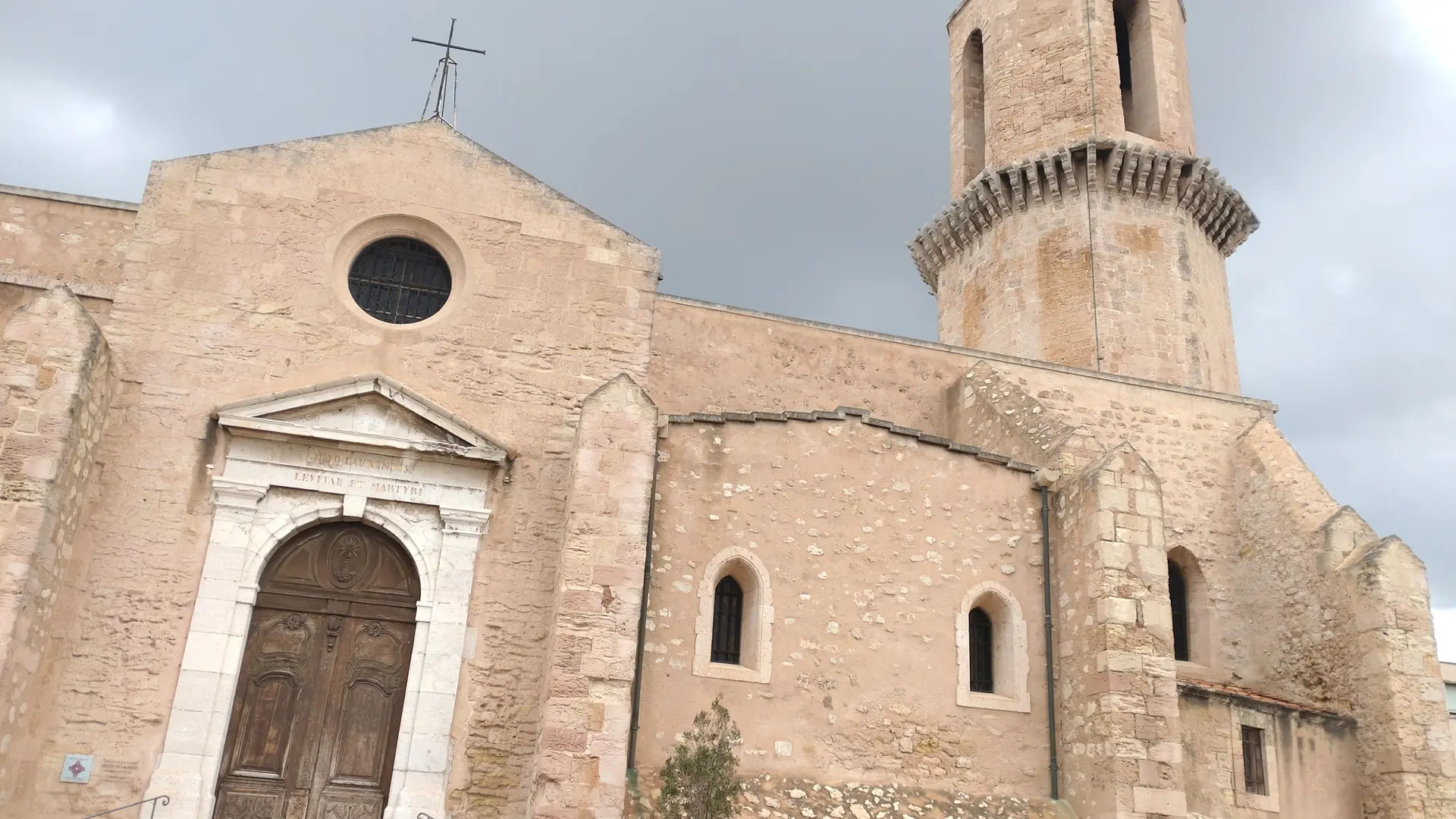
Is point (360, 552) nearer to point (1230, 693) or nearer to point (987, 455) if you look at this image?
point (987, 455)

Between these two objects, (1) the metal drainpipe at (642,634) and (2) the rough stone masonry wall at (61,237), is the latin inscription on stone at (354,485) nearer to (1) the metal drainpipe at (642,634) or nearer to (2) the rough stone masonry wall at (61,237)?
(1) the metal drainpipe at (642,634)

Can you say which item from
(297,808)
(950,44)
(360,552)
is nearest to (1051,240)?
(950,44)

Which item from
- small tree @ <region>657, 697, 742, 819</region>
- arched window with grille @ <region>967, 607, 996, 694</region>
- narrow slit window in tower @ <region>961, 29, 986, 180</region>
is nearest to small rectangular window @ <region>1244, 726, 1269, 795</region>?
arched window with grille @ <region>967, 607, 996, 694</region>

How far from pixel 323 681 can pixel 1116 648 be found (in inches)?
295

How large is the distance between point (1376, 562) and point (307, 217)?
12603 millimetres

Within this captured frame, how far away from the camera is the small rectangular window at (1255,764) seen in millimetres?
12109

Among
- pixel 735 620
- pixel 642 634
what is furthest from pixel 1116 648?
pixel 642 634

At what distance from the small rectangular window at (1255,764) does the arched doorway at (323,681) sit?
9.14 metres

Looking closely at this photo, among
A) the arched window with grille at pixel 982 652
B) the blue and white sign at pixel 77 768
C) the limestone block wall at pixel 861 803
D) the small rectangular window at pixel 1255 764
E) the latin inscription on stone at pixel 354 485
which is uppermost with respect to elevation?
the latin inscription on stone at pixel 354 485

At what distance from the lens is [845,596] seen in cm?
1112

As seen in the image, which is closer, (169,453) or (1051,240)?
(169,453)

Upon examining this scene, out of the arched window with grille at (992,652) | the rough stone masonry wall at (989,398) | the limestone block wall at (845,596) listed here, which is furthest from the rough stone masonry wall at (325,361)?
the arched window with grille at (992,652)

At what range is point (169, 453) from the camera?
1002 cm

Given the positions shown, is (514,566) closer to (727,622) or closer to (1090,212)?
(727,622)
